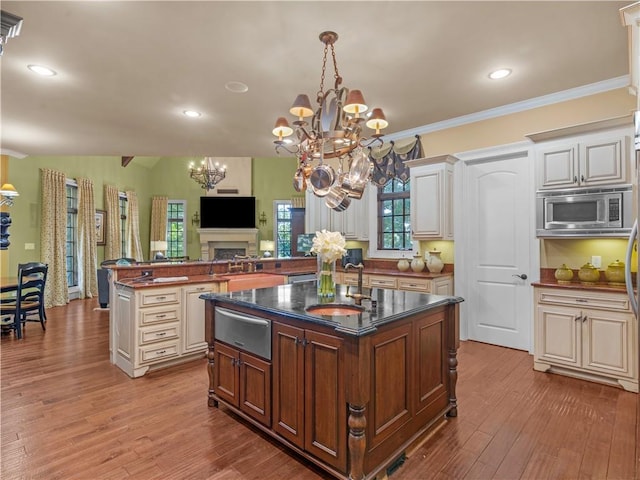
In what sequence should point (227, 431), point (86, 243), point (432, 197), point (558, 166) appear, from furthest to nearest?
1. point (86, 243)
2. point (432, 197)
3. point (558, 166)
4. point (227, 431)

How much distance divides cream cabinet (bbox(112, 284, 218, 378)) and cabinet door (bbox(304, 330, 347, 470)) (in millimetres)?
2241

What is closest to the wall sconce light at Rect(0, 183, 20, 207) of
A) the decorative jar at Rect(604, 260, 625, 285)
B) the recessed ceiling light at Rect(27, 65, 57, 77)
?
the recessed ceiling light at Rect(27, 65, 57, 77)

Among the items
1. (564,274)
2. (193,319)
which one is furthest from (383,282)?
(193,319)

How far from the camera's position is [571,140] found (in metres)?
3.42

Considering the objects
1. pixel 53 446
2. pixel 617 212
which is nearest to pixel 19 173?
pixel 53 446

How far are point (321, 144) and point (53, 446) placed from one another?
2.67 meters

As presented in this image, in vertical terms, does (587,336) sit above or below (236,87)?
below

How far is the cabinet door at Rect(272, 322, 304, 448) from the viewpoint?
2039mm

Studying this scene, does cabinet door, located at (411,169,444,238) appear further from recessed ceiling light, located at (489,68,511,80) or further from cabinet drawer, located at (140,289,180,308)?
cabinet drawer, located at (140,289,180,308)

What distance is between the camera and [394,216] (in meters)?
5.45

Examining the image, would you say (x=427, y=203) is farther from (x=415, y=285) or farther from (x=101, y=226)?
(x=101, y=226)

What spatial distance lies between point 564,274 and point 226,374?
132 inches

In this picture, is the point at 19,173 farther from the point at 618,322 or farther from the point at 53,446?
the point at 618,322

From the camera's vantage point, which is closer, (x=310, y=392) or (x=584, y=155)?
(x=310, y=392)
